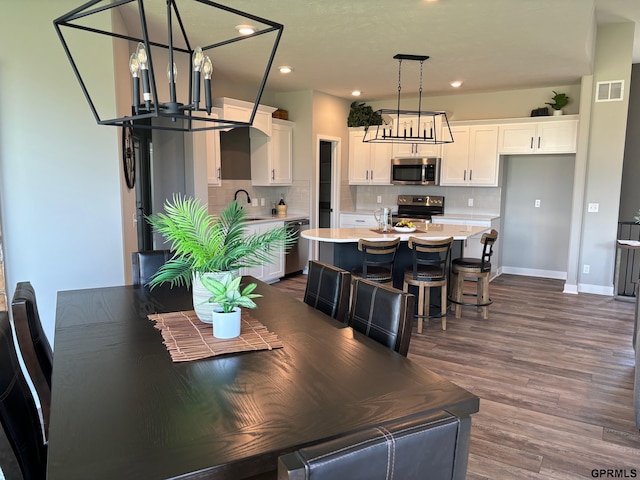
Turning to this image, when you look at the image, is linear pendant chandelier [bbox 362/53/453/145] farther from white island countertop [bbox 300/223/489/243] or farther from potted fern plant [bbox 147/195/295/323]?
potted fern plant [bbox 147/195/295/323]

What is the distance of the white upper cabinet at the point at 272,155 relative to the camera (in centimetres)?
653

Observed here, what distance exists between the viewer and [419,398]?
1346 mm

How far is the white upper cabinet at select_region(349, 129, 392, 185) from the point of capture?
297 inches

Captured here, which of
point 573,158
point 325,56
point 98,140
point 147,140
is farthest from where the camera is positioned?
point 573,158

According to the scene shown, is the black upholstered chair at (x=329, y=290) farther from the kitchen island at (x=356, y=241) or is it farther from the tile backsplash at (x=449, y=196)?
the tile backsplash at (x=449, y=196)

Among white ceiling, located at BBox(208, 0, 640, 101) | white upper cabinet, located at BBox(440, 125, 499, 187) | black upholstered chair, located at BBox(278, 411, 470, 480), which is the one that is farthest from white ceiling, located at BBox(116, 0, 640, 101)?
black upholstered chair, located at BBox(278, 411, 470, 480)

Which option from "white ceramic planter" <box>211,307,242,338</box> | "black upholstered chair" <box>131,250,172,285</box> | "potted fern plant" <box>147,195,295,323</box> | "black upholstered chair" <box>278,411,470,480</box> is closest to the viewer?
"black upholstered chair" <box>278,411,470,480</box>

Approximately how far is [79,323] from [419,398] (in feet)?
4.81

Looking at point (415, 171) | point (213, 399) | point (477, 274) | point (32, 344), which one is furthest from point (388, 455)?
point (415, 171)

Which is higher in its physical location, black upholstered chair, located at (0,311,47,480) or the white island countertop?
the white island countertop

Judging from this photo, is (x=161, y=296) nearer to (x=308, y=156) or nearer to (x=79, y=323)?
(x=79, y=323)

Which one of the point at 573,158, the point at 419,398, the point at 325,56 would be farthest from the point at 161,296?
the point at 573,158

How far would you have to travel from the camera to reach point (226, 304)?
5.83ft

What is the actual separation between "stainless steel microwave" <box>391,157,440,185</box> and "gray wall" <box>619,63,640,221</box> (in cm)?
268
